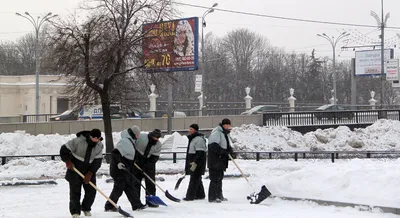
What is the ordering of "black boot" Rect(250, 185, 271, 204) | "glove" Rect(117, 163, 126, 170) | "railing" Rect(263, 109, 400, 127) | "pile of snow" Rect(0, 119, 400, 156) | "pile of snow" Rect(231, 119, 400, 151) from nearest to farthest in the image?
"glove" Rect(117, 163, 126, 170), "black boot" Rect(250, 185, 271, 204), "pile of snow" Rect(0, 119, 400, 156), "pile of snow" Rect(231, 119, 400, 151), "railing" Rect(263, 109, 400, 127)

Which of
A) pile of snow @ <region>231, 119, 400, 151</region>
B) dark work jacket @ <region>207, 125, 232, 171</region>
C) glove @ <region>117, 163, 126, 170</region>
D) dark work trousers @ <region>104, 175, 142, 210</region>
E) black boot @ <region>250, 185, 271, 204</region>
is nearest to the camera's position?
glove @ <region>117, 163, 126, 170</region>

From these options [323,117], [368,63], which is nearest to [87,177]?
[323,117]

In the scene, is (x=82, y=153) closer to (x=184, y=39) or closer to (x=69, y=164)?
(x=69, y=164)

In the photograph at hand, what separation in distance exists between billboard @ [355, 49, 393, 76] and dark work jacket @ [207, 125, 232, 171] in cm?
5126

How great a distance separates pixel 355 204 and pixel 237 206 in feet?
7.67

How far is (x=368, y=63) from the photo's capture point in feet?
199

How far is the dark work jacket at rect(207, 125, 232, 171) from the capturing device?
12.3 m

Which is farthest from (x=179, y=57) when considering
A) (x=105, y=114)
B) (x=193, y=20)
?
(x=105, y=114)

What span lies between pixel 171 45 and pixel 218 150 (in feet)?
44.8

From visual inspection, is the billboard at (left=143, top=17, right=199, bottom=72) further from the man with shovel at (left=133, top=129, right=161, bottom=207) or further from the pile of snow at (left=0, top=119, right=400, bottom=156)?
the man with shovel at (left=133, top=129, right=161, bottom=207)

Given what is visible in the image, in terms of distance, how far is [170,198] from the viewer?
39.3 ft

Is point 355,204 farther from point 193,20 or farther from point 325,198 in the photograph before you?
point 193,20

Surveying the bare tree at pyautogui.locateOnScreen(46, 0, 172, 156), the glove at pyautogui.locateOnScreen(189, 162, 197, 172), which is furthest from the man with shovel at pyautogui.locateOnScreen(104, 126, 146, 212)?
the bare tree at pyautogui.locateOnScreen(46, 0, 172, 156)

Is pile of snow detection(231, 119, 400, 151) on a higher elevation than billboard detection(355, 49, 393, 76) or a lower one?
lower
